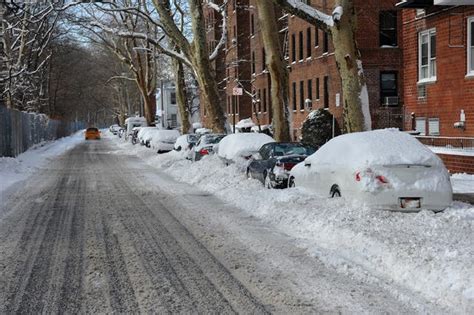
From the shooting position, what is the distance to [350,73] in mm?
15633

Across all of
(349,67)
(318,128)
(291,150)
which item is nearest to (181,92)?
Result: (318,128)

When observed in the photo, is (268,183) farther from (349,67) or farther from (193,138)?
(193,138)

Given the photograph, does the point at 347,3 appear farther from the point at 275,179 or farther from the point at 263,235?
the point at 263,235

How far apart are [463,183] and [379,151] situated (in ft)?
17.8

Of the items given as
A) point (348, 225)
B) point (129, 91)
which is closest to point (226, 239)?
point (348, 225)

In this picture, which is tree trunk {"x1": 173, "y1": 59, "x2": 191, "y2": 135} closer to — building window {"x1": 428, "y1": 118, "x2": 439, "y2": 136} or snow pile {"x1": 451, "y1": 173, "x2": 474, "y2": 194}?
building window {"x1": 428, "y1": 118, "x2": 439, "y2": 136}

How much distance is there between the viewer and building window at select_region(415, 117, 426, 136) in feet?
86.2

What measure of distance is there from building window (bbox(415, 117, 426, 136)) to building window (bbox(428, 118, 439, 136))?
0.35 metres

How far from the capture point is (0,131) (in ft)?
88.4

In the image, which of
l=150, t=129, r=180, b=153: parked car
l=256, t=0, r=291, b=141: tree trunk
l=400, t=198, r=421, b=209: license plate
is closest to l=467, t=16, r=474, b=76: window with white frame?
l=256, t=0, r=291, b=141: tree trunk

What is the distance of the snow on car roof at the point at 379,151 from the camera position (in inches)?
409

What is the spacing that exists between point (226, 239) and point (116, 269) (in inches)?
91.2

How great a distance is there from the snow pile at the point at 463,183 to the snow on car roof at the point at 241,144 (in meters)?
5.98

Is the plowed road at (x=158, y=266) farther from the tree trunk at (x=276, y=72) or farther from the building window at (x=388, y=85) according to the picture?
the building window at (x=388, y=85)
